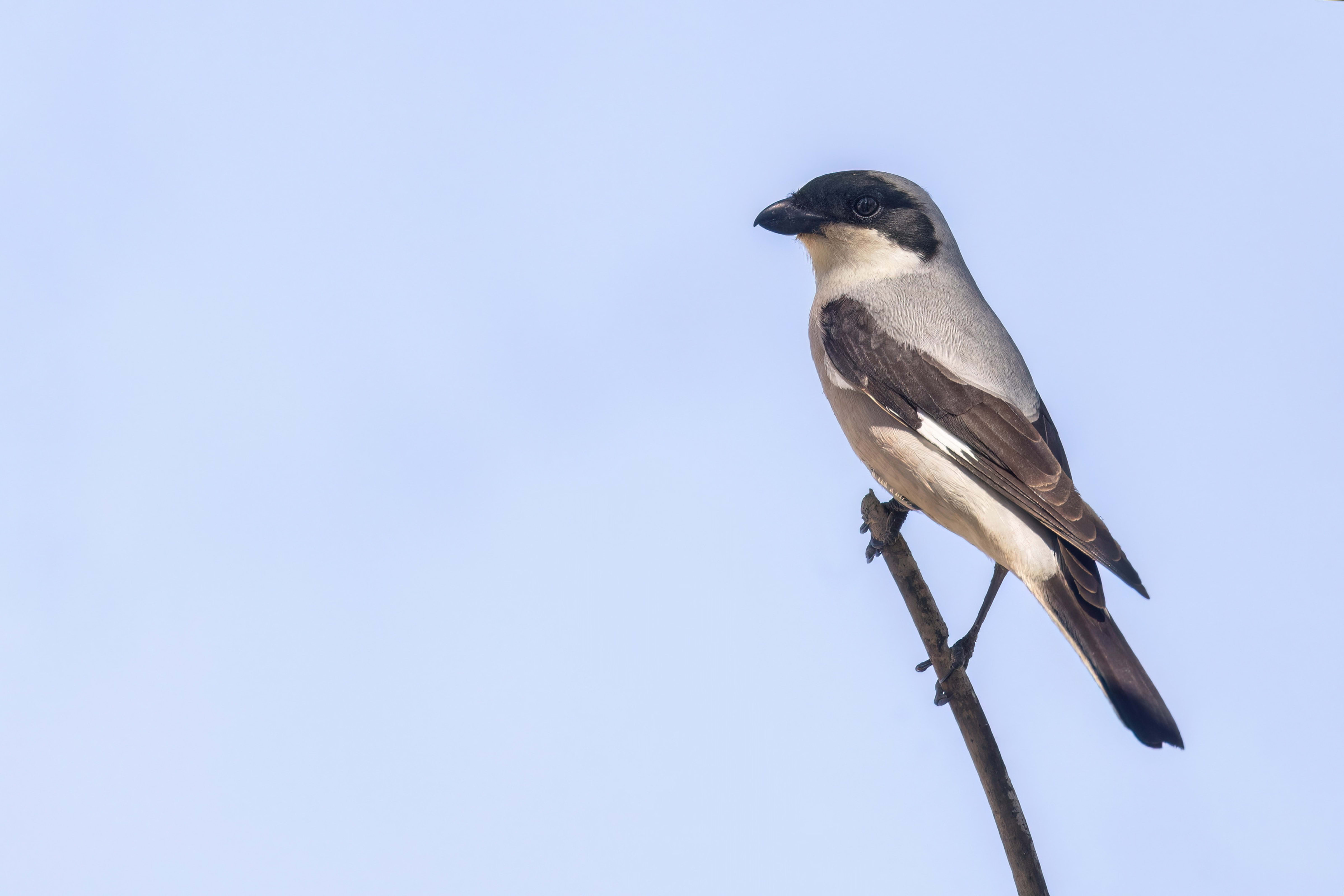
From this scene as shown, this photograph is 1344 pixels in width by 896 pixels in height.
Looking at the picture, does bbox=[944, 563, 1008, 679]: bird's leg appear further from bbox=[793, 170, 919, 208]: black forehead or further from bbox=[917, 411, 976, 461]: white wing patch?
bbox=[793, 170, 919, 208]: black forehead

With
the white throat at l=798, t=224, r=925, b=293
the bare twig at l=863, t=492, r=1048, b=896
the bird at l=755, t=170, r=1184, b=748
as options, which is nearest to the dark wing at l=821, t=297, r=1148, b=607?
the bird at l=755, t=170, r=1184, b=748

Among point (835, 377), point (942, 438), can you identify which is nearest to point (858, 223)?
point (835, 377)

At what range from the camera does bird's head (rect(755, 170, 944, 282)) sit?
4004 millimetres

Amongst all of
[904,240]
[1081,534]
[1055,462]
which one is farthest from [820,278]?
[1081,534]

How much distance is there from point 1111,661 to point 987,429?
819mm

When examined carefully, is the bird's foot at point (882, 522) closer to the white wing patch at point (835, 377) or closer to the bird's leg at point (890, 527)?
the bird's leg at point (890, 527)

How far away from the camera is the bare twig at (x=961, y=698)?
2646mm

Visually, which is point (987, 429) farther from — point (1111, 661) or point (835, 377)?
point (1111, 661)

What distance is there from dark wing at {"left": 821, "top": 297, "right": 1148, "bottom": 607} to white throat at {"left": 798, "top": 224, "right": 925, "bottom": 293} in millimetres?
191

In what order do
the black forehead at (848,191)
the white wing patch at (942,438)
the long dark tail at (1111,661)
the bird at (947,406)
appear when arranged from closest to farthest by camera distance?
the long dark tail at (1111,661), the bird at (947,406), the white wing patch at (942,438), the black forehead at (848,191)

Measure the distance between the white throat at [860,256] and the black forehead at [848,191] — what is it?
Result: 0.32 ft

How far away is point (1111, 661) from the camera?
2.78 m

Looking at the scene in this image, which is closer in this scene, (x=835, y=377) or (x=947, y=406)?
(x=947, y=406)

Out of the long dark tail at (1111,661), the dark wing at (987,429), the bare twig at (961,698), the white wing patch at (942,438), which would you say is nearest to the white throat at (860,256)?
the dark wing at (987,429)
